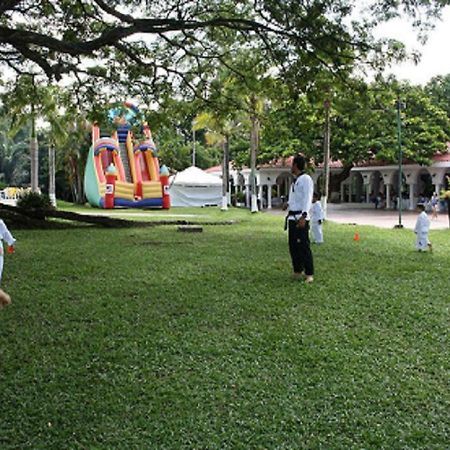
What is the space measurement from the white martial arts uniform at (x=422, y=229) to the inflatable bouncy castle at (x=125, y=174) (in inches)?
772

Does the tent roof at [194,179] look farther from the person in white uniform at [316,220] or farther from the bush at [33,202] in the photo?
the person in white uniform at [316,220]

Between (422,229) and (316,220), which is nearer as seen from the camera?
(422,229)

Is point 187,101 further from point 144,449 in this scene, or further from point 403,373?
point 144,449

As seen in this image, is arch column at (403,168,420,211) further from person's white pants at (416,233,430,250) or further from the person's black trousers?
the person's black trousers

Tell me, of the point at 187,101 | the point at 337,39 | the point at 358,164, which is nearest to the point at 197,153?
the point at 358,164

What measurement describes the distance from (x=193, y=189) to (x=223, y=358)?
32.8m

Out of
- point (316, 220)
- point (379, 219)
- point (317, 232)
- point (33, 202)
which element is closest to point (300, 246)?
point (316, 220)

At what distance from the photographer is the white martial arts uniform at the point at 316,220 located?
1259 centimetres

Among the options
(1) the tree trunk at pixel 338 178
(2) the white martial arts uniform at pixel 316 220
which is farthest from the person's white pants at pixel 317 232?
(1) the tree trunk at pixel 338 178

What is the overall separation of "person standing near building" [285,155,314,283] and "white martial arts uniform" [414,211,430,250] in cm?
452

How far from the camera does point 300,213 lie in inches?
293

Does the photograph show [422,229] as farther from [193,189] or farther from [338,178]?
[338,178]

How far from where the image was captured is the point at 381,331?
5590 mm

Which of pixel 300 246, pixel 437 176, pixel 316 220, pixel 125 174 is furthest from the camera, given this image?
pixel 125 174
